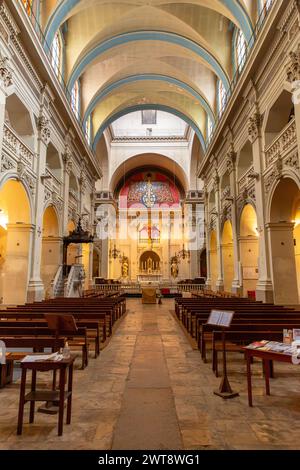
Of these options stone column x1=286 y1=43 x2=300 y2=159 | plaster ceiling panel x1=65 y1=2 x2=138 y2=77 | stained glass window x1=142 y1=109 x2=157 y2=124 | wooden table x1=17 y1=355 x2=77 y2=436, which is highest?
stained glass window x1=142 y1=109 x2=157 y2=124

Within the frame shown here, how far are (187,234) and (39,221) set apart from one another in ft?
65.5

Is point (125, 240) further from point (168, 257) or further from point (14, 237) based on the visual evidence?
point (14, 237)

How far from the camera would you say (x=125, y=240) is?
1252 inches

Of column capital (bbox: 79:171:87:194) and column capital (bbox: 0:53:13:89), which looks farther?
column capital (bbox: 79:171:87:194)

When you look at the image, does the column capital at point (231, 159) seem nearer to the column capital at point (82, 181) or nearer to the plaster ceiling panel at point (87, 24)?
the plaster ceiling panel at point (87, 24)

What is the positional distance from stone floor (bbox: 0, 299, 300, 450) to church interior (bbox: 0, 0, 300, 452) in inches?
0.9

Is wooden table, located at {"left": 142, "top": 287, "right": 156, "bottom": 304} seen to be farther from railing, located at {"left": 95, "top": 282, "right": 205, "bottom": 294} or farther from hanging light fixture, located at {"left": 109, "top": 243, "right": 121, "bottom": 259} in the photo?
hanging light fixture, located at {"left": 109, "top": 243, "right": 121, "bottom": 259}

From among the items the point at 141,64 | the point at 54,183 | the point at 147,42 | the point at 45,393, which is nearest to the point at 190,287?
the point at 54,183

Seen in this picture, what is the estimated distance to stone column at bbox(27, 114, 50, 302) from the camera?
1083 centimetres

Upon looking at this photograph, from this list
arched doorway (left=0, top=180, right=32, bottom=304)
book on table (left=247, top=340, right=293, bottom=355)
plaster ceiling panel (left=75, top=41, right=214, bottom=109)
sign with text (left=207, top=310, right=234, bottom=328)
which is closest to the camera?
book on table (left=247, top=340, right=293, bottom=355)

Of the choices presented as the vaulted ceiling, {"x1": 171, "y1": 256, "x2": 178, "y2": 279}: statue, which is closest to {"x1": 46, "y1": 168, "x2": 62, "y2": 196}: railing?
the vaulted ceiling

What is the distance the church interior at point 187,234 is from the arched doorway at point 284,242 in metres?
0.05

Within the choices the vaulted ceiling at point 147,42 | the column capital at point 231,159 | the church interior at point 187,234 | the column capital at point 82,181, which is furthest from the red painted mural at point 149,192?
the column capital at point 231,159

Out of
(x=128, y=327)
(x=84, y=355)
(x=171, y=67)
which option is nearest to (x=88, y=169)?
(x=171, y=67)
